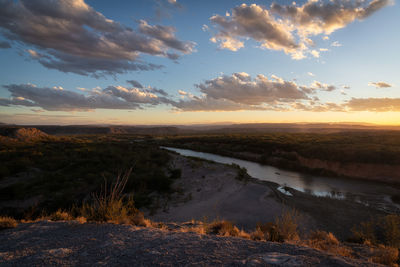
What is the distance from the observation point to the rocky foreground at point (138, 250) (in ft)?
11.8

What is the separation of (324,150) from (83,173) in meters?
30.4

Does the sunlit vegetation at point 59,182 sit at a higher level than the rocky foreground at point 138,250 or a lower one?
lower

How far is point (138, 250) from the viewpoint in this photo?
401 cm

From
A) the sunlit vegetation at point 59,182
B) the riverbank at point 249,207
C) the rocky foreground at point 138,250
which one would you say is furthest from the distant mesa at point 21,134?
the rocky foreground at point 138,250

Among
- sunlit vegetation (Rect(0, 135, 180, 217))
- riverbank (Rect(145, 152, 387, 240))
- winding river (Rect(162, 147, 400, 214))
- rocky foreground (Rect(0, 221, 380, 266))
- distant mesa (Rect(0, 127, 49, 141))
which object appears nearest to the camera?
rocky foreground (Rect(0, 221, 380, 266))

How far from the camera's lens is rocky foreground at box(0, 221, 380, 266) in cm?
359

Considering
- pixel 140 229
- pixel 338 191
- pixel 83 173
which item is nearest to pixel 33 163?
pixel 83 173

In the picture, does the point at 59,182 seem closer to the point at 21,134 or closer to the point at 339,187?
the point at 339,187

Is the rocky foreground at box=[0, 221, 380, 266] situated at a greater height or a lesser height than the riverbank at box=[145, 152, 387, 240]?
greater

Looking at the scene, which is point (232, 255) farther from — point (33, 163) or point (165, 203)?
point (33, 163)

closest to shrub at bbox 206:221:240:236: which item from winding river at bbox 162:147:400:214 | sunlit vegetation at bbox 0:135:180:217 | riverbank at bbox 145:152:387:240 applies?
riverbank at bbox 145:152:387:240

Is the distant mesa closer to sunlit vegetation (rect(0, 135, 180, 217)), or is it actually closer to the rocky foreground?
sunlit vegetation (rect(0, 135, 180, 217))

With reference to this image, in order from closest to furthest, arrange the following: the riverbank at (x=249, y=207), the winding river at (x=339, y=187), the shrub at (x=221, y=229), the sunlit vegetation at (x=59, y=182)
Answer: the shrub at (x=221, y=229), the riverbank at (x=249, y=207), the sunlit vegetation at (x=59, y=182), the winding river at (x=339, y=187)

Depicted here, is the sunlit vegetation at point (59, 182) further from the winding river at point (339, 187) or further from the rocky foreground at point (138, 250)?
the winding river at point (339, 187)
